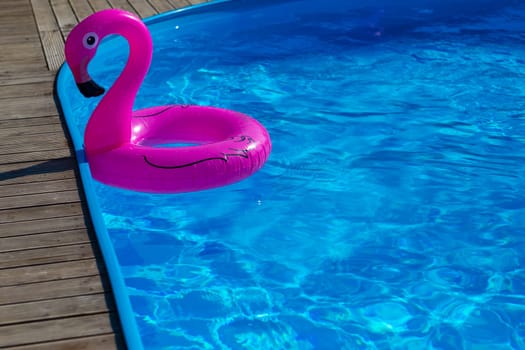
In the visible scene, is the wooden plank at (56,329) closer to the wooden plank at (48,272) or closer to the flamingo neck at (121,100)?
the wooden plank at (48,272)

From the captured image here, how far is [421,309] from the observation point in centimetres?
322

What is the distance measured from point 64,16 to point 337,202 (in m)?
2.78

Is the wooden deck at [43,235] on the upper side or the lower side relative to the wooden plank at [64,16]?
upper

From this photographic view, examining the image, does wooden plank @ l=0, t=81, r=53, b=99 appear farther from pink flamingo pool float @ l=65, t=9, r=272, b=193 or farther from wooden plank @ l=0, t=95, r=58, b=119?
pink flamingo pool float @ l=65, t=9, r=272, b=193

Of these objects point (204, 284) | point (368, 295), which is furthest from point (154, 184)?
point (368, 295)

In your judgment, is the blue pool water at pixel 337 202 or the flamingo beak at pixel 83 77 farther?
the flamingo beak at pixel 83 77

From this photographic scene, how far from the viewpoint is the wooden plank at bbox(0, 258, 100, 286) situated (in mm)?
2711

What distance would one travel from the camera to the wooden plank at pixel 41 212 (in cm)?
310

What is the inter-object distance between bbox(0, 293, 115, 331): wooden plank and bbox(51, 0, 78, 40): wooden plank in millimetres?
3037

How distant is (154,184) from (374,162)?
129cm

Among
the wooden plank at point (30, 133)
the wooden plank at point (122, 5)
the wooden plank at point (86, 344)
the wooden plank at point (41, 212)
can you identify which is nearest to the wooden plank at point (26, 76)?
the wooden plank at point (30, 133)

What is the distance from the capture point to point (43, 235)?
9.75ft

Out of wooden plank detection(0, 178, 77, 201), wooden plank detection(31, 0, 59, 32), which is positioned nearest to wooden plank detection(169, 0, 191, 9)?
wooden plank detection(31, 0, 59, 32)

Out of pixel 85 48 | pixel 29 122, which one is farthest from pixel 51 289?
pixel 29 122
